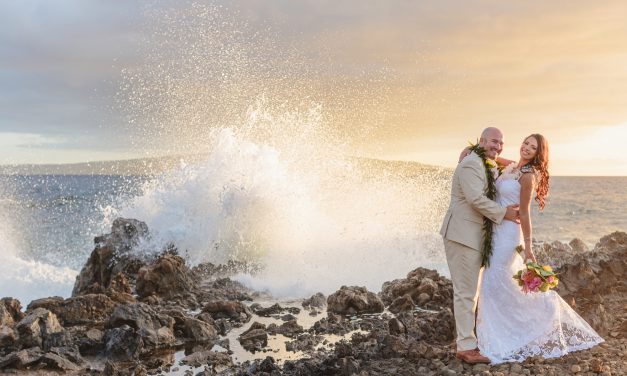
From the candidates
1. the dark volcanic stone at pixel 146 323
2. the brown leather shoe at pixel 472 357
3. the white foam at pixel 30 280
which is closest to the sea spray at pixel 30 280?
the white foam at pixel 30 280

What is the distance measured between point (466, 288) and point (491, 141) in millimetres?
1653

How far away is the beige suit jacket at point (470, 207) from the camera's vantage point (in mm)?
6637

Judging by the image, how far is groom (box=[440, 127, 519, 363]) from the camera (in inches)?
265

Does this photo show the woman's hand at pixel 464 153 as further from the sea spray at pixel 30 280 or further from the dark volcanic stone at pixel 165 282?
the sea spray at pixel 30 280

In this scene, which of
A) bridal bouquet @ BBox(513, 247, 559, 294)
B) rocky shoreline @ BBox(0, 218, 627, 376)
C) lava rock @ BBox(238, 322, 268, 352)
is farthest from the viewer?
lava rock @ BBox(238, 322, 268, 352)

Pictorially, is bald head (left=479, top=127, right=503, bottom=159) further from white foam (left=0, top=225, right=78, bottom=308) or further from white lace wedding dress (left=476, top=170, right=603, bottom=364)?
white foam (left=0, top=225, right=78, bottom=308)

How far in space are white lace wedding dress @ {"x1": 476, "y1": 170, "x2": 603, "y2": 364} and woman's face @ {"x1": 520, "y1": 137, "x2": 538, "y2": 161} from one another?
0.21 meters

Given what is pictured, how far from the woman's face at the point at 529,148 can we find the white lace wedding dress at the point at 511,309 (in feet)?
0.69

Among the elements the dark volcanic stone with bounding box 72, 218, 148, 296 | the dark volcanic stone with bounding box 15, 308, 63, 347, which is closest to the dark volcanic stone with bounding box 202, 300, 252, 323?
the dark volcanic stone with bounding box 15, 308, 63, 347

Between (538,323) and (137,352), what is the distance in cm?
525

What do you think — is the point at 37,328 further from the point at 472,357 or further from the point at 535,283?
the point at 535,283

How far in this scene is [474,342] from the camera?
6848mm

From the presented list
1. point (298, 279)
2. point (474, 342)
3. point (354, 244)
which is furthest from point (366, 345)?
point (354, 244)

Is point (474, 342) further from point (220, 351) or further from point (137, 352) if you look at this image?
point (137, 352)
